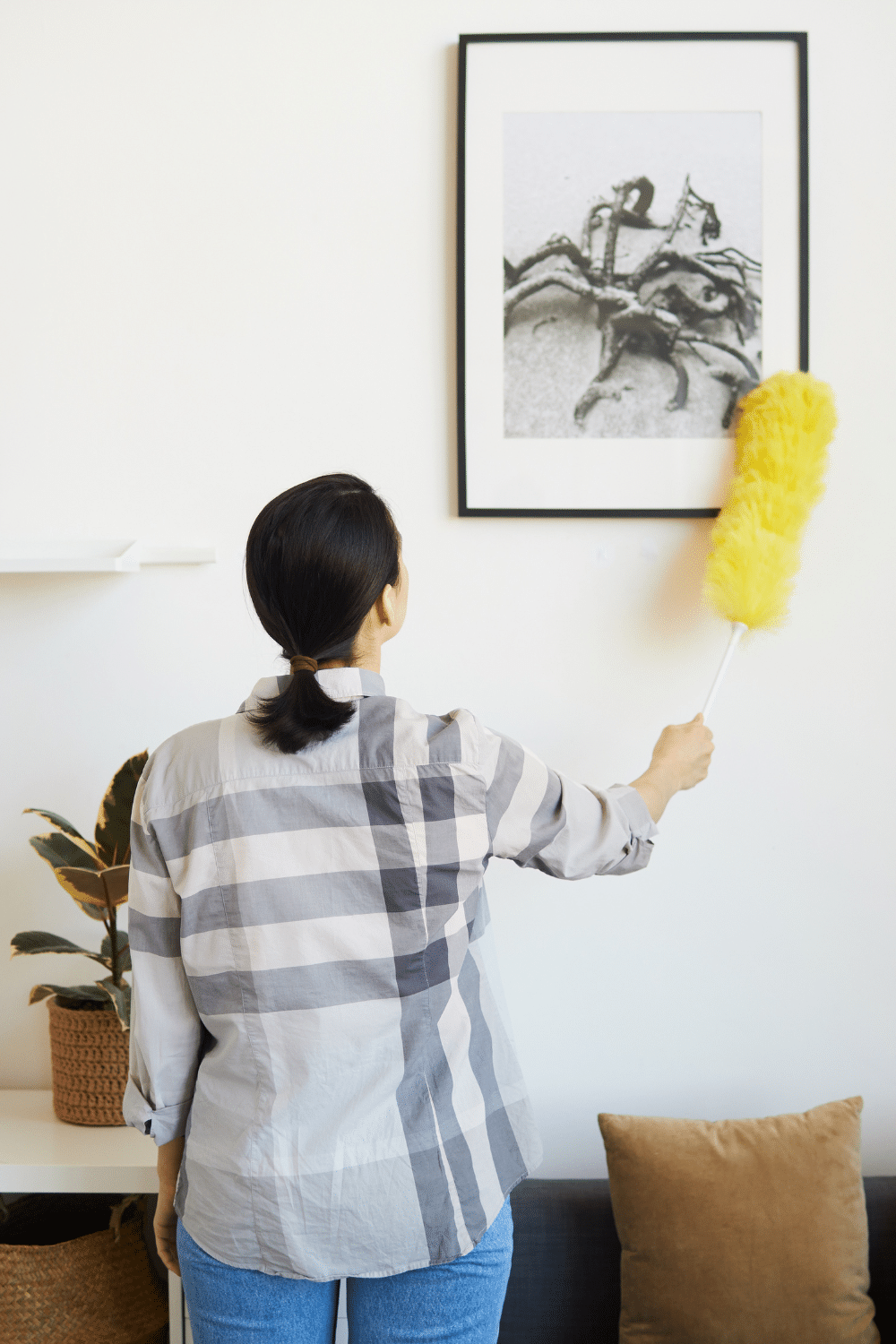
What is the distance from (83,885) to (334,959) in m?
0.55

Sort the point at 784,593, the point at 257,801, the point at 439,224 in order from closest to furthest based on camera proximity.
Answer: the point at 257,801 < the point at 784,593 < the point at 439,224

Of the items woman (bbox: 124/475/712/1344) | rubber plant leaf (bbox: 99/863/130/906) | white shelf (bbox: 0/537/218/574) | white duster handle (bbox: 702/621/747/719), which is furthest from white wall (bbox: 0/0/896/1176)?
woman (bbox: 124/475/712/1344)

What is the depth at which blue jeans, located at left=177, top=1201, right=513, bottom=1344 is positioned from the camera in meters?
0.94

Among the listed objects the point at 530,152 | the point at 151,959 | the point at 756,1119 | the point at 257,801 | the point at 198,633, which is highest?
the point at 530,152

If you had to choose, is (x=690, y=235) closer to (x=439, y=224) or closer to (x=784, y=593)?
(x=439, y=224)

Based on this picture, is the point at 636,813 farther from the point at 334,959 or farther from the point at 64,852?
the point at 64,852

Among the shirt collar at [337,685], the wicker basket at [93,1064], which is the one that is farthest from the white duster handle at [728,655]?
the wicker basket at [93,1064]

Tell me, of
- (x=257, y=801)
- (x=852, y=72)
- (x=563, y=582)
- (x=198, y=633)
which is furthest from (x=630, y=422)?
(x=257, y=801)

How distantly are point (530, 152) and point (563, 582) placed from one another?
24.2 inches

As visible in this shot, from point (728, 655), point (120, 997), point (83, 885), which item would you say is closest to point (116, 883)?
point (83, 885)

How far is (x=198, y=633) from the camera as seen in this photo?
4.92 feet

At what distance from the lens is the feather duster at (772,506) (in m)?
1.33

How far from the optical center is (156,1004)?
100 centimetres

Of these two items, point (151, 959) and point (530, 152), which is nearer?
point (151, 959)
